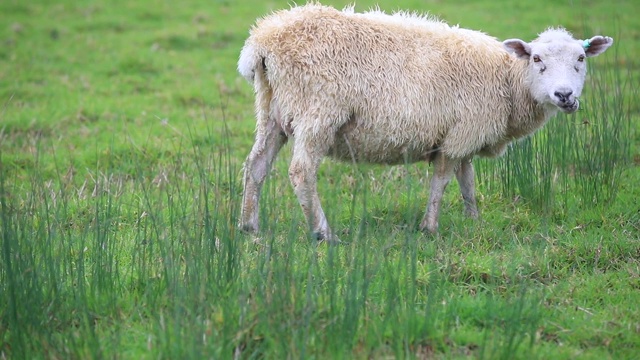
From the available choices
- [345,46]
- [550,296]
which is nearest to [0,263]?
[345,46]

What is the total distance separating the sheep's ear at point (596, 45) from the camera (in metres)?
6.47

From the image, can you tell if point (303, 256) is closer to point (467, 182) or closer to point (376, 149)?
point (376, 149)

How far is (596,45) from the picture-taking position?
21.5 ft

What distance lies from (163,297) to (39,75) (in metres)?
8.22

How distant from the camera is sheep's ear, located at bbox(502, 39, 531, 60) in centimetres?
650

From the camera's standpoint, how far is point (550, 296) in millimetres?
5320

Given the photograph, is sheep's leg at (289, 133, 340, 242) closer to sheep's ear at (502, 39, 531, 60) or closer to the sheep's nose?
sheep's ear at (502, 39, 531, 60)

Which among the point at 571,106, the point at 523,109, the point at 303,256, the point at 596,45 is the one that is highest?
the point at 596,45

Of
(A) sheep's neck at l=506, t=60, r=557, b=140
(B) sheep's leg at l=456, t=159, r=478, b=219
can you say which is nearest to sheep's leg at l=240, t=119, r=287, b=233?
(B) sheep's leg at l=456, t=159, r=478, b=219

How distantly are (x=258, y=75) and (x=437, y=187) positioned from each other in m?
1.65

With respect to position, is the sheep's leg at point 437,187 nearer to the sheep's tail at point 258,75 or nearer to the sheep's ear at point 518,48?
the sheep's ear at point 518,48

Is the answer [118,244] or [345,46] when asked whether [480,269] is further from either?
[118,244]

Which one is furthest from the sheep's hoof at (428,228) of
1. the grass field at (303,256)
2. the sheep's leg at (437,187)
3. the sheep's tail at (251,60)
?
Result: the sheep's tail at (251,60)

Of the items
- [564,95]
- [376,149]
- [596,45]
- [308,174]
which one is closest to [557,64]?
[564,95]
